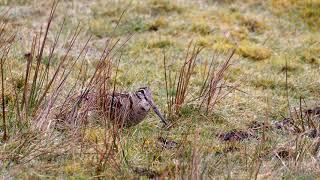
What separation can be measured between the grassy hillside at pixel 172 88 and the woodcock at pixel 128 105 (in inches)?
5.3

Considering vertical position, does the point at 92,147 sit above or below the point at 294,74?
above

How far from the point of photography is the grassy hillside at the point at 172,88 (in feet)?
16.1

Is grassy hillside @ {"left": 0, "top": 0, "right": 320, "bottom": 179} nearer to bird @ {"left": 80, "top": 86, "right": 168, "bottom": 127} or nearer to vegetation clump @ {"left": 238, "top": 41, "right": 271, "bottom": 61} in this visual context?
vegetation clump @ {"left": 238, "top": 41, "right": 271, "bottom": 61}

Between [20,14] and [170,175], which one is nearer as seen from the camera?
[170,175]

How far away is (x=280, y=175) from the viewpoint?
4824 millimetres

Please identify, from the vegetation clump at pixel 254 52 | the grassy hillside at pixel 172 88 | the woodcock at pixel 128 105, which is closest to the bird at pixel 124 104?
the woodcock at pixel 128 105

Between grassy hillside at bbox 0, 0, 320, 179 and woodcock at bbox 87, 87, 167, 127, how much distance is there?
136 millimetres

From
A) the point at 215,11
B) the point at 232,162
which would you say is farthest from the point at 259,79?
the point at 232,162

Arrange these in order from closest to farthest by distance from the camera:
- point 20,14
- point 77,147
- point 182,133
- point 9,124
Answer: point 77,147
point 9,124
point 182,133
point 20,14

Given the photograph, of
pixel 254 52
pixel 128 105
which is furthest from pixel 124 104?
pixel 254 52

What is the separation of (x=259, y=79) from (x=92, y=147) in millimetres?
3744

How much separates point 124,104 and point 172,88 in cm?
156

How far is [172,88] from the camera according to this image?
7266 mm

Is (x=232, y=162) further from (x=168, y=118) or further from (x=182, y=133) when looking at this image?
(x=168, y=118)
